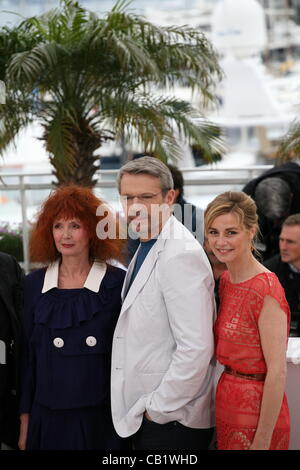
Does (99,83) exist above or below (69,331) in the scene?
above

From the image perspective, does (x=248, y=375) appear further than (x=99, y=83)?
No

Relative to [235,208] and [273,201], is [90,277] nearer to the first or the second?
[235,208]

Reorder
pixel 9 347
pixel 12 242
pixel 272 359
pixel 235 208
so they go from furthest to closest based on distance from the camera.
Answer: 1. pixel 12 242
2. pixel 9 347
3. pixel 235 208
4. pixel 272 359

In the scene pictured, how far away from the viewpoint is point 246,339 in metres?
2.65

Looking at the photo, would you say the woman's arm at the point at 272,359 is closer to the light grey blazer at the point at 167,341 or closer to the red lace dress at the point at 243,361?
the red lace dress at the point at 243,361

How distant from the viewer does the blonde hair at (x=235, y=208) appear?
279 cm

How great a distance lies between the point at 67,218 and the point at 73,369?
2.30 feet

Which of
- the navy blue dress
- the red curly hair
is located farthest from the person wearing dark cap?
the navy blue dress

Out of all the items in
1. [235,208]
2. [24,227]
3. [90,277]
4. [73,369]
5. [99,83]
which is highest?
[99,83]

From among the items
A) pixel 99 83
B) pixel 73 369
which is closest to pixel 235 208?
pixel 73 369

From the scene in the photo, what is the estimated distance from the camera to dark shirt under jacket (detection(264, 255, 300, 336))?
480cm

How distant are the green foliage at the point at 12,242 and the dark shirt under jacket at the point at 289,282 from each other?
358cm

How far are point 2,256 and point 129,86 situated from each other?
3.61 metres

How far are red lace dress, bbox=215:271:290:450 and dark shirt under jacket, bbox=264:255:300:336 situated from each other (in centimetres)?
209
